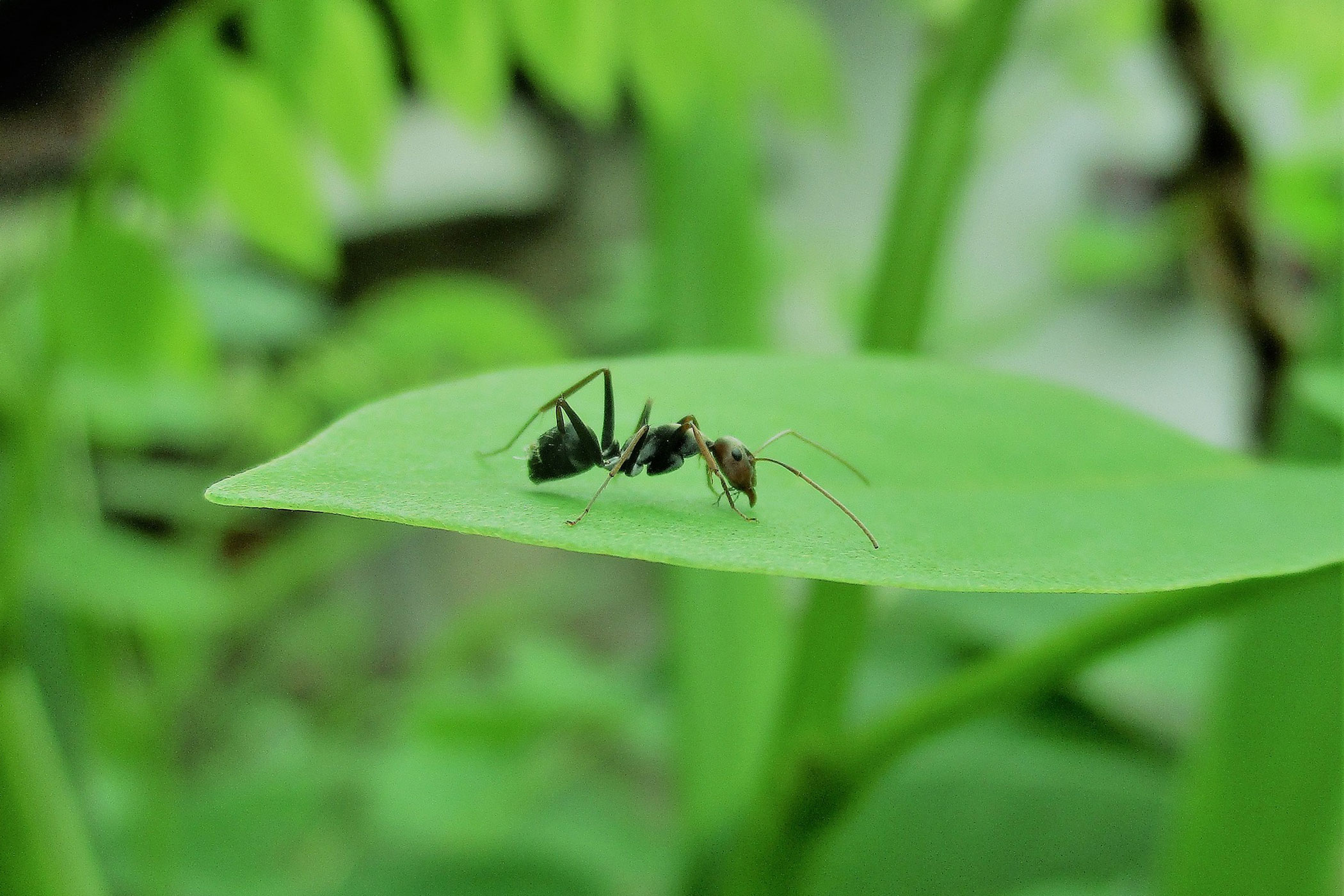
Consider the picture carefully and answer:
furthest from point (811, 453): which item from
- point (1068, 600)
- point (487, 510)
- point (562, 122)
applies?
point (562, 122)

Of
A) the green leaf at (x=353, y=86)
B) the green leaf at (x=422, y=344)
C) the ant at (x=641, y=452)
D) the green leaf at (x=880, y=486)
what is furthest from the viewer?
the green leaf at (x=422, y=344)

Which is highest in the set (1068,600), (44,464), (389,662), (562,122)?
(562,122)

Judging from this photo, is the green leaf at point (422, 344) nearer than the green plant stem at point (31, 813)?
No

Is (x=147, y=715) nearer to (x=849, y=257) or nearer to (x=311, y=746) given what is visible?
(x=311, y=746)

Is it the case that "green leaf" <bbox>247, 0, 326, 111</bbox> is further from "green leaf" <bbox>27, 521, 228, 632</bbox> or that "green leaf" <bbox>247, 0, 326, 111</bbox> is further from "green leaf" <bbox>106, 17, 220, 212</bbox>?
"green leaf" <bbox>27, 521, 228, 632</bbox>

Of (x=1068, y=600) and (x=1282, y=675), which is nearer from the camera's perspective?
(x=1282, y=675)

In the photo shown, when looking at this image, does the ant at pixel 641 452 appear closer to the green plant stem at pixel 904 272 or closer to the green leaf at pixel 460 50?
the green plant stem at pixel 904 272

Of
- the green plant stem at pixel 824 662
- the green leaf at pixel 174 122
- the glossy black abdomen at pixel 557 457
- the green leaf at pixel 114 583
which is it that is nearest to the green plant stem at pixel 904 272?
the green plant stem at pixel 824 662

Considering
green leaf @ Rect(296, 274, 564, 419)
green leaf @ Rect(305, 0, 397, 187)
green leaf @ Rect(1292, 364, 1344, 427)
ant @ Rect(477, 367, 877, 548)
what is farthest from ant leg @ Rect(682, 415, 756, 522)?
green leaf @ Rect(296, 274, 564, 419)
